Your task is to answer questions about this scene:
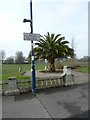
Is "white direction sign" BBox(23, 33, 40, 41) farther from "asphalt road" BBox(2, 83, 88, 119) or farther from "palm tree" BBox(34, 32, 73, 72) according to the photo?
"palm tree" BBox(34, 32, 73, 72)

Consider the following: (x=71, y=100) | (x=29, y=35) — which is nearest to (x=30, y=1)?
(x=29, y=35)

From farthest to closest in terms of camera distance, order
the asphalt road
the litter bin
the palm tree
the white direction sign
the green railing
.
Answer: the palm tree, the green railing, the litter bin, the white direction sign, the asphalt road

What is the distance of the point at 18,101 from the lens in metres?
8.75

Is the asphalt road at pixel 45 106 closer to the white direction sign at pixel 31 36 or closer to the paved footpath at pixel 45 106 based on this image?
the paved footpath at pixel 45 106

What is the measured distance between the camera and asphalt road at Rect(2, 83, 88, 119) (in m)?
6.75

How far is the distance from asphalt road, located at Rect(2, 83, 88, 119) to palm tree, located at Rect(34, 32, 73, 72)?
2106 centimetres

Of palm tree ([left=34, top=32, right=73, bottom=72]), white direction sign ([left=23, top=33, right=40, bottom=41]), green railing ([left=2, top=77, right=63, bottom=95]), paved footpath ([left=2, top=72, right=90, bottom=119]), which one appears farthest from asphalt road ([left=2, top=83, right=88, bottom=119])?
palm tree ([left=34, top=32, right=73, bottom=72])

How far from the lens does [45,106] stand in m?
7.83

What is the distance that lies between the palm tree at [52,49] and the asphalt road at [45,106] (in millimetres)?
21059

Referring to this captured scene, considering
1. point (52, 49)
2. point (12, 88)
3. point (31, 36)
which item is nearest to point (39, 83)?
point (12, 88)

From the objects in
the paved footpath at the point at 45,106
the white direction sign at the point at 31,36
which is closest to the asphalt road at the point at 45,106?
the paved footpath at the point at 45,106

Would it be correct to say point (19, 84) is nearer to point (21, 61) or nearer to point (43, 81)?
point (43, 81)

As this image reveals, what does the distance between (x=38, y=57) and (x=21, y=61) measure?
59.5 meters

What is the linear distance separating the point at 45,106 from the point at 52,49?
23457mm
